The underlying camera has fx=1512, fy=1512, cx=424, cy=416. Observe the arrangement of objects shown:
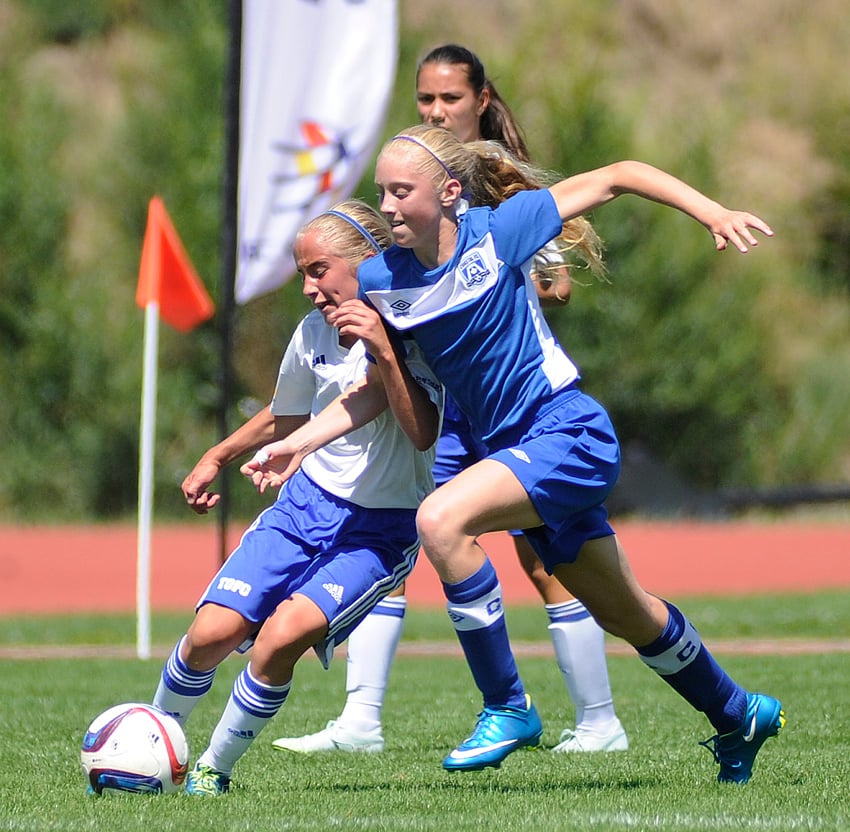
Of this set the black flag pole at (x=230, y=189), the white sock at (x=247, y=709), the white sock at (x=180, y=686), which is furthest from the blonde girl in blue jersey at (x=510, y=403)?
the black flag pole at (x=230, y=189)

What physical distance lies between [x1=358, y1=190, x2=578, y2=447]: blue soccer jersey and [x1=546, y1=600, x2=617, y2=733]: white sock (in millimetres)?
1455

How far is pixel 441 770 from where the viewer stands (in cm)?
496

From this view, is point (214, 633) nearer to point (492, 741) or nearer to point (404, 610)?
point (492, 741)

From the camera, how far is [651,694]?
7125 mm

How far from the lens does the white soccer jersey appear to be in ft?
14.9

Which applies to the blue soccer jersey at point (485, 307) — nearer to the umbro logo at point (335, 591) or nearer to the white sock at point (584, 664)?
the umbro logo at point (335, 591)

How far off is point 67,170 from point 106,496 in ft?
21.5

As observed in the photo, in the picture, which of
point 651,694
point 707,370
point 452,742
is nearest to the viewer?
point 452,742

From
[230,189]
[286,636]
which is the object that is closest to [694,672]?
[286,636]

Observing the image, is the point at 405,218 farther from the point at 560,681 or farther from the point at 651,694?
the point at 560,681

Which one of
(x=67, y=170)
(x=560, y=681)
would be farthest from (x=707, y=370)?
(x=560, y=681)

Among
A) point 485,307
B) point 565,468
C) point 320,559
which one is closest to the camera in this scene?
point 565,468

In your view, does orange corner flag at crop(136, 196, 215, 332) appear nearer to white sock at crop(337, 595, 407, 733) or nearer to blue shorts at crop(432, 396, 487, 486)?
white sock at crop(337, 595, 407, 733)

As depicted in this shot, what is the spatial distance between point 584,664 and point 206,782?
1.65 m
